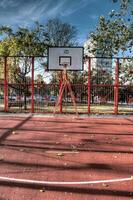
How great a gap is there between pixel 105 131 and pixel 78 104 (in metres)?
8.41

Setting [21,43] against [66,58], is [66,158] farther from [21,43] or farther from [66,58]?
[21,43]

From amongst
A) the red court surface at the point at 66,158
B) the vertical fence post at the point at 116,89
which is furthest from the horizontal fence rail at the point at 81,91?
the red court surface at the point at 66,158

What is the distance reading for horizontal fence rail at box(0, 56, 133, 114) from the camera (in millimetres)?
23047

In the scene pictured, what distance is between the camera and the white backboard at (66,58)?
2320 cm

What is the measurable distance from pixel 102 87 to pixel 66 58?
2345 millimetres

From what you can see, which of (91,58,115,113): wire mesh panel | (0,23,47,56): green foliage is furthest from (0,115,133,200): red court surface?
(0,23,47,56): green foliage

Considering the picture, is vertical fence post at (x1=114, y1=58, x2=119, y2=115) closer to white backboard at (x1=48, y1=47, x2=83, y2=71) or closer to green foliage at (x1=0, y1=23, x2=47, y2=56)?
white backboard at (x1=48, y1=47, x2=83, y2=71)

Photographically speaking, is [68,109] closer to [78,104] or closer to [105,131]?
[78,104]

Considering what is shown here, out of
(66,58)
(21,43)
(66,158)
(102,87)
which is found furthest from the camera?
(21,43)

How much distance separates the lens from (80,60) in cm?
2317

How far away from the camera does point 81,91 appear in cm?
2391

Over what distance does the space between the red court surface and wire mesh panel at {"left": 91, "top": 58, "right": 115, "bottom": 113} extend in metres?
6.39

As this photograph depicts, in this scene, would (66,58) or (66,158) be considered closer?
(66,158)

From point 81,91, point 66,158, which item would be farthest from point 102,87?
point 66,158
